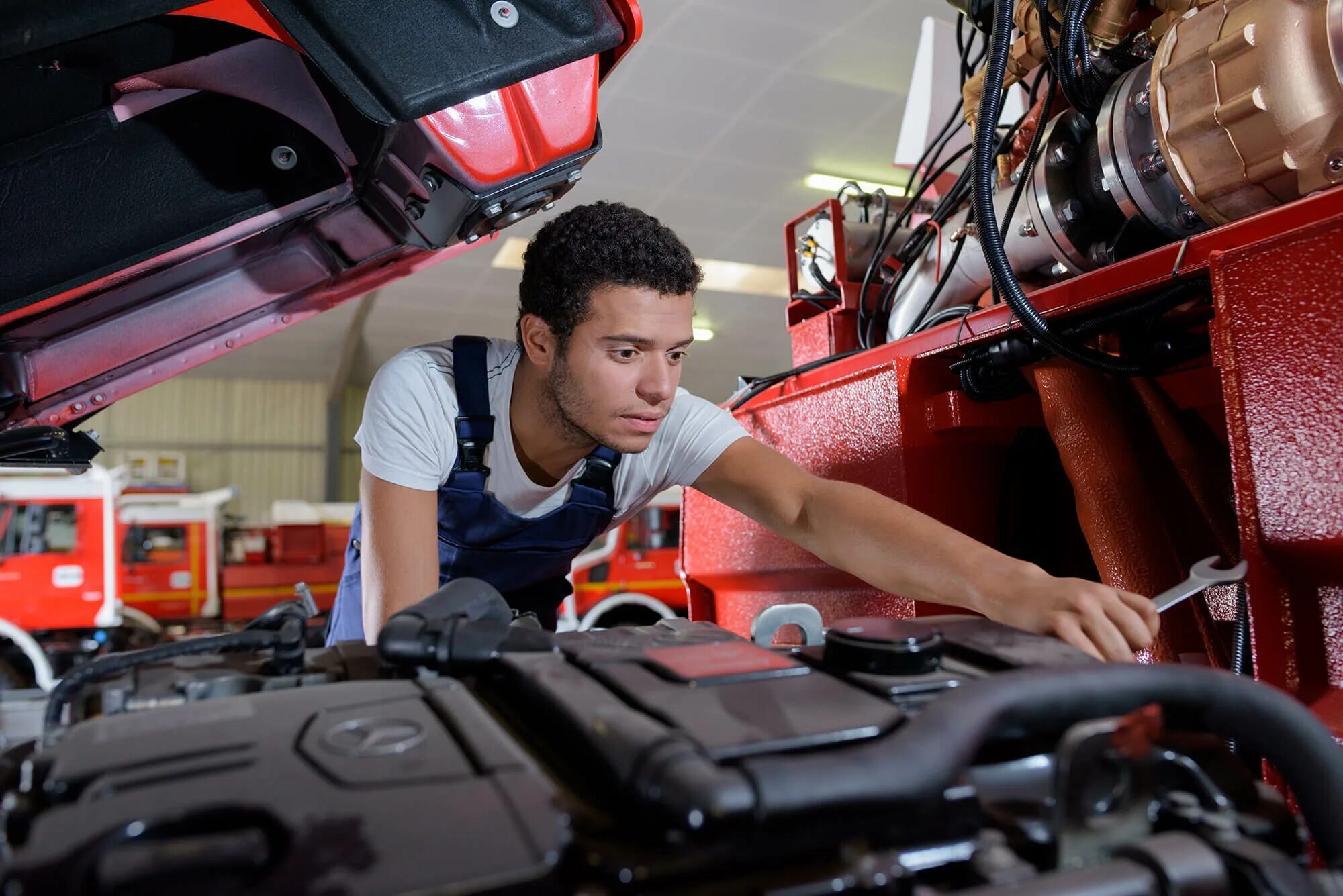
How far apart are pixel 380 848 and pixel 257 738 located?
147 mm

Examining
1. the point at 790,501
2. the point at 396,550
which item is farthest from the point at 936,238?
the point at 396,550

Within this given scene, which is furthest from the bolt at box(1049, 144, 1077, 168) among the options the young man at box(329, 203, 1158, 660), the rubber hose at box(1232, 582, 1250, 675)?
the rubber hose at box(1232, 582, 1250, 675)

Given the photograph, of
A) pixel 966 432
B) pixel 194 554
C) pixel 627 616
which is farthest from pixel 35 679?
pixel 966 432

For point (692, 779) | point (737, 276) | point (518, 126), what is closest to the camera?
point (692, 779)

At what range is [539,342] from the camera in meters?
1.63

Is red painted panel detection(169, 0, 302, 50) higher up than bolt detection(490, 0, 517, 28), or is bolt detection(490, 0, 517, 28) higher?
bolt detection(490, 0, 517, 28)

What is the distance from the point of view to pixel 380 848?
0.37 meters

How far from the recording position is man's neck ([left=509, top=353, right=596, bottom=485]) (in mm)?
1638

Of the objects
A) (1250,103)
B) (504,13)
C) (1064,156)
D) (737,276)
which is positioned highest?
(737,276)

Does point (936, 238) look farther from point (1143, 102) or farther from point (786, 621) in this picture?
point (786, 621)

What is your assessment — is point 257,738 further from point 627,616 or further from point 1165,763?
point 627,616

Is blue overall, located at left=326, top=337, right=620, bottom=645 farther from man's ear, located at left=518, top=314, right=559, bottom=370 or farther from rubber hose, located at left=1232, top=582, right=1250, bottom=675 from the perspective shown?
rubber hose, located at left=1232, top=582, right=1250, bottom=675

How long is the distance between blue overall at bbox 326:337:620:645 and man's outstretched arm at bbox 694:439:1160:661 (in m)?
0.23

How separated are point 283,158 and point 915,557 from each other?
114cm
